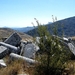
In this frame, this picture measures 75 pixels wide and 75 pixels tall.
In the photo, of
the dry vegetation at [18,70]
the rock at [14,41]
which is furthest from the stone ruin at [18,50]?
the dry vegetation at [18,70]

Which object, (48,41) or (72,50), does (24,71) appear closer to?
(48,41)

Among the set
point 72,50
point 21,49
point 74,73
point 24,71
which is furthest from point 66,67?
point 21,49

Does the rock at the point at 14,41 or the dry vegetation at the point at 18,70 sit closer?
the dry vegetation at the point at 18,70

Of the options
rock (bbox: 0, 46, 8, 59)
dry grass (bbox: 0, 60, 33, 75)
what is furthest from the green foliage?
rock (bbox: 0, 46, 8, 59)

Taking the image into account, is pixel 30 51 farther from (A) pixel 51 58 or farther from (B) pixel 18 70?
(A) pixel 51 58

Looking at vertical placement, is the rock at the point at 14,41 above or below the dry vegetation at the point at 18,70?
above

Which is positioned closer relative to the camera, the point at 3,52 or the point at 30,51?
the point at 30,51

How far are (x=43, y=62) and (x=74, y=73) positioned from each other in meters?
1.39

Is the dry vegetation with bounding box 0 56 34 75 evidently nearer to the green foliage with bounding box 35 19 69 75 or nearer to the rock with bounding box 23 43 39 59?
the green foliage with bounding box 35 19 69 75

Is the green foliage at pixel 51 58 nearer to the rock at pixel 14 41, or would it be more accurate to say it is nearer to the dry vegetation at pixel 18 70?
the dry vegetation at pixel 18 70

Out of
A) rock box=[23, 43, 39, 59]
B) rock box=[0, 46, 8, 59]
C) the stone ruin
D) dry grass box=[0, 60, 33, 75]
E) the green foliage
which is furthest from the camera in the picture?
rock box=[0, 46, 8, 59]

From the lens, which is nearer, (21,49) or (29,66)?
(29,66)

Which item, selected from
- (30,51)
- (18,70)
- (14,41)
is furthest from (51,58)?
(14,41)

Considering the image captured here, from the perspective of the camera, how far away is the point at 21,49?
43.2ft
